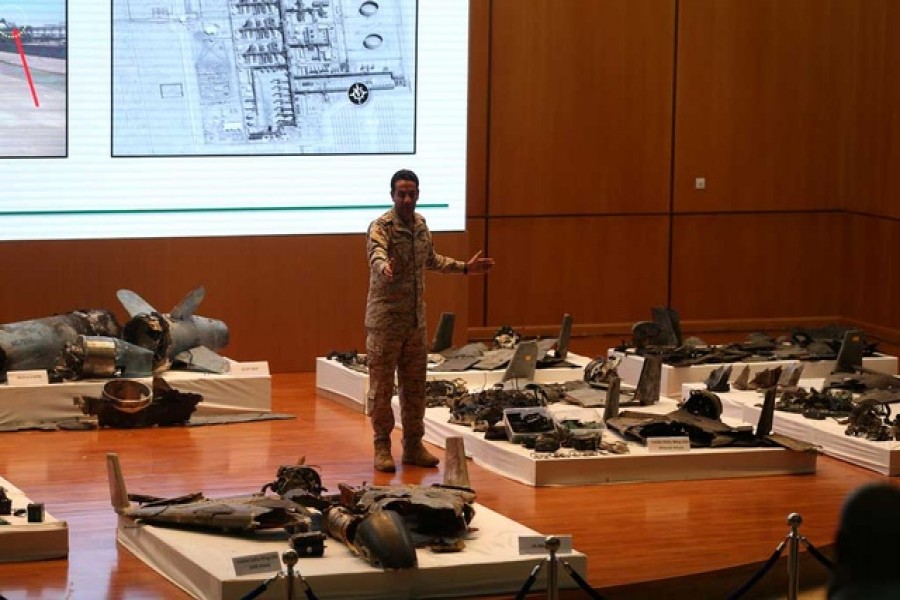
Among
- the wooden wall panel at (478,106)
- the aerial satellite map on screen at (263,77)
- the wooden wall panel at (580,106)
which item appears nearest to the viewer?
the aerial satellite map on screen at (263,77)

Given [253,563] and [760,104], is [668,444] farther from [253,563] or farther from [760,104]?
[760,104]

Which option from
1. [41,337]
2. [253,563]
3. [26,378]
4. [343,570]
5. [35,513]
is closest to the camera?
[253,563]

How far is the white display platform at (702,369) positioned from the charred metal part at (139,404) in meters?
3.25

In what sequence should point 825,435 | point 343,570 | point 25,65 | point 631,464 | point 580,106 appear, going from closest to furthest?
point 343,570 → point 631,464 → point 825,435 → point 25,65 → point 580,106

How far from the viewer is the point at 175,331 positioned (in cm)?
1182

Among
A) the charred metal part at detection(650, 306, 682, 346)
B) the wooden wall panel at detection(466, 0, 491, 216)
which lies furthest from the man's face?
the wooden wall panel at detection(466, 0, 491, 216)

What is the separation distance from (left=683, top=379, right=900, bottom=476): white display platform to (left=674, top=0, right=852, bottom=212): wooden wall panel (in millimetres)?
3878

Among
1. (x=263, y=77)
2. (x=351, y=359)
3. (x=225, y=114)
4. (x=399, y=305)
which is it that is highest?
(x=263, y=77)

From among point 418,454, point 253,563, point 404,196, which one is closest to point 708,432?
point 418,454

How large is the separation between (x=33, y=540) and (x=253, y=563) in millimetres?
1278

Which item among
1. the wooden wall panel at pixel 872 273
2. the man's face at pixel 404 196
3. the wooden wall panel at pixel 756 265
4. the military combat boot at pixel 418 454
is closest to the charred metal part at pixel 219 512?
the military combat boot at pixel 418 454

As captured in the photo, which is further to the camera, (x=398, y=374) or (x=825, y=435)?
(x=825, y=435)

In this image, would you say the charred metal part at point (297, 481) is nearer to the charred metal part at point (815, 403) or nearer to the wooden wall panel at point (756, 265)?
the charred metal part at point (815, 403)

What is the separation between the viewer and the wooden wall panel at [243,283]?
12750mm
